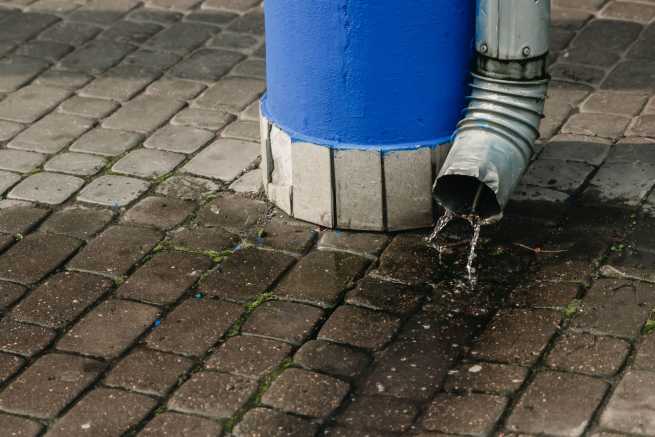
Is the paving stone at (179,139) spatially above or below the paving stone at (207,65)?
below

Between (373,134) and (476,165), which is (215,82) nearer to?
(373,134)

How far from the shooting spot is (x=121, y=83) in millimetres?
6422

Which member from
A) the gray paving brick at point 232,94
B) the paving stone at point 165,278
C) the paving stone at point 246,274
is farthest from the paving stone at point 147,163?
the paving stone at point 246,274

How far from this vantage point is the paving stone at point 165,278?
4.58m

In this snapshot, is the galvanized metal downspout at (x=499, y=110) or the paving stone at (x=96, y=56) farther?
the paving stone at (x=96, y=56)

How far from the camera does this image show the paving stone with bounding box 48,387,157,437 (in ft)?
12.6

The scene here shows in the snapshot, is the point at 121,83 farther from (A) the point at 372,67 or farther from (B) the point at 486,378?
(B) the point at 486,378

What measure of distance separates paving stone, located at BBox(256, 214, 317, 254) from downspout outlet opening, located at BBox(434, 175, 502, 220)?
585 millimetres

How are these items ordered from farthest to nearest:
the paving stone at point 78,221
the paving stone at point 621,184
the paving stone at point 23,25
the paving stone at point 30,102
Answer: the paving stone at point 23,25 < the paving stone at point 30,102 < the paving stone at point 621,184 < the paving stone at point 78,221

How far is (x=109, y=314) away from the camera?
4.46 m

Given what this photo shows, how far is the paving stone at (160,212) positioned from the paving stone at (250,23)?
6.55ft

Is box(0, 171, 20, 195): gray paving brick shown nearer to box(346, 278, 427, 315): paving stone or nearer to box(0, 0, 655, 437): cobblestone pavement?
box(0, 0, 655, 437): cobblestone pavement

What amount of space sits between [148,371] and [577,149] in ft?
8.09

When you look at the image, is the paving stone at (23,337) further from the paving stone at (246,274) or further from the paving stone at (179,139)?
the paving stone at (179,139)
